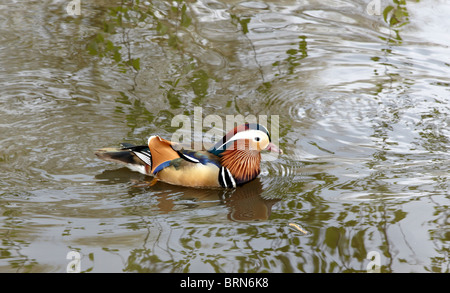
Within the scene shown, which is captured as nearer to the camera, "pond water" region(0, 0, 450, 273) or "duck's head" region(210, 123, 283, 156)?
"pond water" region(0, 0, 450, 273)

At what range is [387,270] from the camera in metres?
4.45

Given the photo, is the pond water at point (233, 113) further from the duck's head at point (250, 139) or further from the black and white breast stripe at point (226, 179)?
the duck's head at point (250, 139)

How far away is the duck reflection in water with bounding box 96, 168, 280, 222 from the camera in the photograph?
5.30m

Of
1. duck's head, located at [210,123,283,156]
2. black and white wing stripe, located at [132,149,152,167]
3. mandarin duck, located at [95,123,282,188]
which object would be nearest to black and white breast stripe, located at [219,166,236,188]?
mandarin duck, located at [95,123,282,188]

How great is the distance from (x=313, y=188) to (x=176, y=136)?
5.64ft

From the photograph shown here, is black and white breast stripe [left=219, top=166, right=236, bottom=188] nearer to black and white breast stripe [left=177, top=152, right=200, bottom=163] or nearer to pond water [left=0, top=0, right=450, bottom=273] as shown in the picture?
pond water [left=0, top=0, right=450, bottom=273]

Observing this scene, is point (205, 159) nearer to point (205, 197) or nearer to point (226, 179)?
point (226, 179)

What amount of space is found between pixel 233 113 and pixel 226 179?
59.4 inches

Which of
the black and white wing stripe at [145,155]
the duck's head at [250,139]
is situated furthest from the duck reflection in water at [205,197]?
the duck's head at [250,139]

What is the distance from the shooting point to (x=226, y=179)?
581 cm

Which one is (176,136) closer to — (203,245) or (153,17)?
(203,245)

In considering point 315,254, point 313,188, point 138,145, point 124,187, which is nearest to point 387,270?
point 315,254

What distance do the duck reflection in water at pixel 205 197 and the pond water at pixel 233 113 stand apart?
22mm

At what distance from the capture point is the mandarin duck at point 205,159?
227 inches
